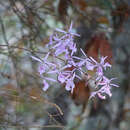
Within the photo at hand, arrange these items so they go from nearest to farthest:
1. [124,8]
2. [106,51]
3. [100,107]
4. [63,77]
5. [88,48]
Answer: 1. [63,77]
2. [106,51]
3. [88,48]
4. [124,8]
5. [100,107]

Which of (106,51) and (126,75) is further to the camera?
(126,75)

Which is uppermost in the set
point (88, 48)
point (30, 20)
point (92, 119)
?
point (30, 20)

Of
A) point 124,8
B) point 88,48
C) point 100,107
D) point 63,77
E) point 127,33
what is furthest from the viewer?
point 100,107

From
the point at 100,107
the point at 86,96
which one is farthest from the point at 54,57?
the point at 100,107

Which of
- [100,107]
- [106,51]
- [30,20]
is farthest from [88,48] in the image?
[100,107]

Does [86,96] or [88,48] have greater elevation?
[88,48]

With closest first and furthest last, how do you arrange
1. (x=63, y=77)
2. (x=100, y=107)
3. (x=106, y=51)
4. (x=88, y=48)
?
(x=63, y=77) → (x=106, y=51) → (x=88, y=48) → (x=100, y=107)

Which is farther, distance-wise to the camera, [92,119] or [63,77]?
[92,119]

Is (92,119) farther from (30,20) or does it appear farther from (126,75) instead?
(30,20)

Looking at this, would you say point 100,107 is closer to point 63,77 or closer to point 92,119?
point 92,119
